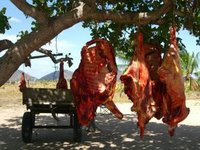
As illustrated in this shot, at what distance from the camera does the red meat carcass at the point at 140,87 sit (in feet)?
Result: 16.9

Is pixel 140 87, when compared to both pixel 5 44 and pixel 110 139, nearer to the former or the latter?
pixel 5 44

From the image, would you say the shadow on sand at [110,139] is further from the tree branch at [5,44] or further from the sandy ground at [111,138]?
the tree branch at [5,44]

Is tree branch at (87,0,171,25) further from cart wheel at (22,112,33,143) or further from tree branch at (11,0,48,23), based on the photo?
cart wheel at (22,112,33,143)

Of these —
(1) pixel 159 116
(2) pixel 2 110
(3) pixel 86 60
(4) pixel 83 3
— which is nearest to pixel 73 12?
(4) pixel 83 3

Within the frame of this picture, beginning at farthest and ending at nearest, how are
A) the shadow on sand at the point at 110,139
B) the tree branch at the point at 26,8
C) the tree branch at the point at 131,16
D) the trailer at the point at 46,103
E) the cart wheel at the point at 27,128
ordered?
the cart wheel at the point at 27,128
the shadow on sand at the point at 110,139
the trailer at the point at 46,103
the tree branch at the point at 26,8
the tree branch at the point at 131,16

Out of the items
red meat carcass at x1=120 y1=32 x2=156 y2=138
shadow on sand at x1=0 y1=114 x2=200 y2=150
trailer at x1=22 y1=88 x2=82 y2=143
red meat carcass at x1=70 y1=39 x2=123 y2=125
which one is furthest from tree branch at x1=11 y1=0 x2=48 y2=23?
shadow on sand at x1=0 y1=114 x2=200 y2=150

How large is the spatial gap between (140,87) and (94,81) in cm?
59

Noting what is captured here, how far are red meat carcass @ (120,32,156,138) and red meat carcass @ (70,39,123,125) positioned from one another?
0.24 metres

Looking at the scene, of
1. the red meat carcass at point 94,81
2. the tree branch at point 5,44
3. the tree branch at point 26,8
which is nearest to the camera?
the red meat carcass at point 94,81

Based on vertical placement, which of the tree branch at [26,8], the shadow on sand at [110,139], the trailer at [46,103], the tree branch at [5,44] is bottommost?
the shadow on sand at [110,139]

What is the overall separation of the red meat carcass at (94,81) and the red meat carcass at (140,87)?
0.79 ft

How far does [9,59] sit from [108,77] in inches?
60.1

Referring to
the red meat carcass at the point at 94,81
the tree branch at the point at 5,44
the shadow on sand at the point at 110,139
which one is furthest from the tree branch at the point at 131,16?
the shadow on sand at the point at 110,139

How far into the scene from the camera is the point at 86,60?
5.57 meters
